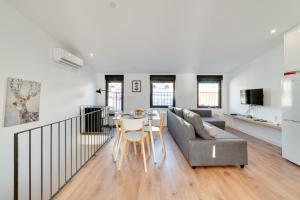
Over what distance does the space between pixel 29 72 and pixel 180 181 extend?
338cm

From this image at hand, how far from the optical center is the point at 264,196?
200 cm

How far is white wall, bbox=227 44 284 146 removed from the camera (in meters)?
4.00

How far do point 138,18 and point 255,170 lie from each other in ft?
11.4

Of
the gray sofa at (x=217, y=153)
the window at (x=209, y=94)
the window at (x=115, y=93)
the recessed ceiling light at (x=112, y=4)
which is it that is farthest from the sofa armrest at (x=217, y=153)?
the window at (x=115, y=93)

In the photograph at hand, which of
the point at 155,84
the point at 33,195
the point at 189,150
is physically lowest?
the point at 33,195

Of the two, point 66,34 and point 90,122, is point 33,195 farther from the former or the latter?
point 66,34

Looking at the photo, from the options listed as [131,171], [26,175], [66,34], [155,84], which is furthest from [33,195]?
[155,84]

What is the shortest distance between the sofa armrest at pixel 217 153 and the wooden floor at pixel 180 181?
123 mm

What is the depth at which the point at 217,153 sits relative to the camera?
8.96ft

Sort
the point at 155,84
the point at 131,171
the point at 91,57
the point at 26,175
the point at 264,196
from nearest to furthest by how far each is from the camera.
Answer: the point at 264,196
the point at 131,171
the point at 26,175
the point at 91,57
the point at 155,84

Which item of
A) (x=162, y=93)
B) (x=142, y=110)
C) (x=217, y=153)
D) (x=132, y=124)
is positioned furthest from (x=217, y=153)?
(x=162, y=93)

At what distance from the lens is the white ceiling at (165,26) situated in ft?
9.28

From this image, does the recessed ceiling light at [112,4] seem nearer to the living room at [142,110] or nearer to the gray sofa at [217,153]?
the living room at [142,110]

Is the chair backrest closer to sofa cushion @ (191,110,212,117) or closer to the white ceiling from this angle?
the white ceiling
